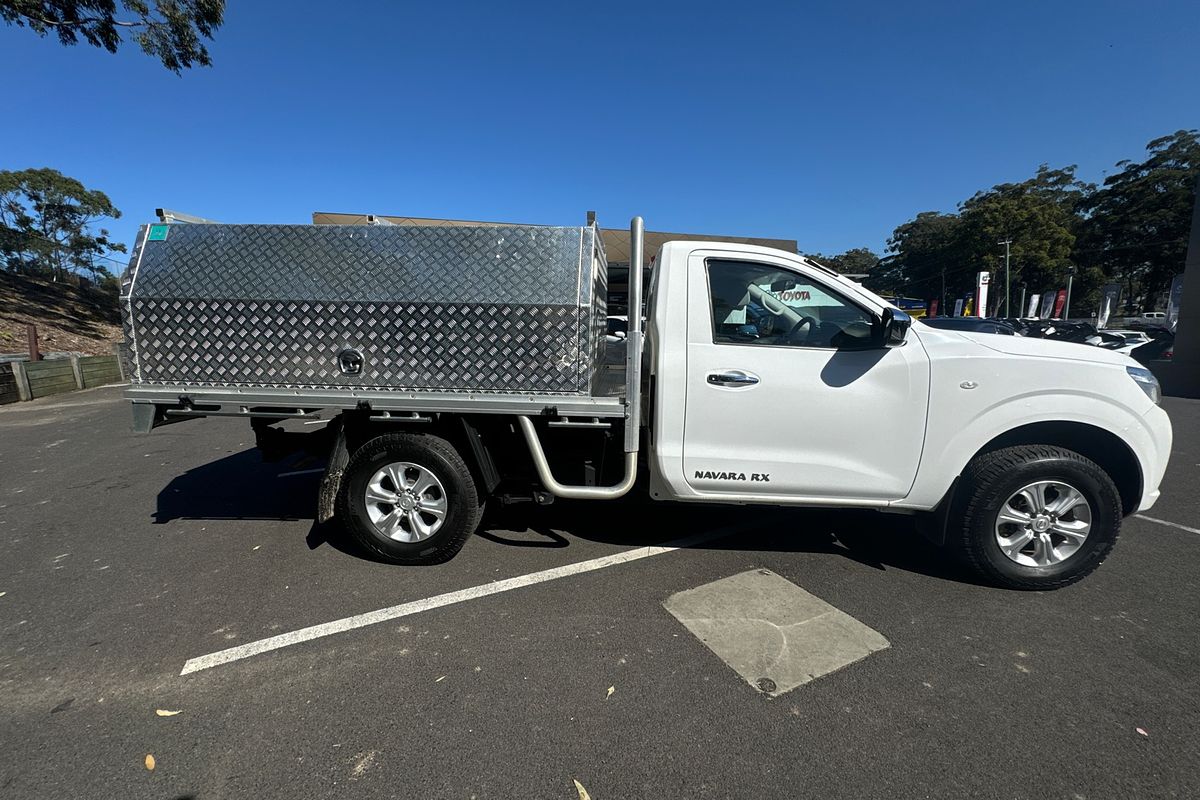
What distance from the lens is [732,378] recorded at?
332 cm

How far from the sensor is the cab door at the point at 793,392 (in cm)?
331

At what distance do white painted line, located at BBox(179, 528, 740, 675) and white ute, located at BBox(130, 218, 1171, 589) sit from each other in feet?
1.57

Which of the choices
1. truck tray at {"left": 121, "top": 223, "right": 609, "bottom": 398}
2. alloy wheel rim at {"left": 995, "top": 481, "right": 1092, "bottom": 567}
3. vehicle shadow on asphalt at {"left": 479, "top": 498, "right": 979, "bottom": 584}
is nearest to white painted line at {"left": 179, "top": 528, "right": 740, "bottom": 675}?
vehicle shadow on asphalt at {"left": 479, "top": 498, "right": 979, "bottom": 584}

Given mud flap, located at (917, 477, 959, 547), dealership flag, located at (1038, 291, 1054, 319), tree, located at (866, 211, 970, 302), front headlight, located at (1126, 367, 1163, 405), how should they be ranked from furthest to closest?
→ tree, located at (866, 211, 970, 302), dealership flag, located at (1038, 291, 1054, 319), mud flap, located at (917, 477, 959, 547), front headlight, located at (1126, 367, 1163, 405)

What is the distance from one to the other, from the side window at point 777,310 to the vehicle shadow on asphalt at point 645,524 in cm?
157

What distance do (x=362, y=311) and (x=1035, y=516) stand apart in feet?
13.9

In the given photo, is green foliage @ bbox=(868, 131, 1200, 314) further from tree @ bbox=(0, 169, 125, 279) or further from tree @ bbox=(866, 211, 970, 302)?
tree @ bbox=(0, 169, 125, 279)

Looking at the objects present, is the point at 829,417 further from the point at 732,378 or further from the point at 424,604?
the point at 424,604

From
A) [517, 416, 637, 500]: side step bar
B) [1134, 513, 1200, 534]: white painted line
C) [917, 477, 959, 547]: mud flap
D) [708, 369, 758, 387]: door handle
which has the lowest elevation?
[1134, 513, 1200, 534]: white painted line

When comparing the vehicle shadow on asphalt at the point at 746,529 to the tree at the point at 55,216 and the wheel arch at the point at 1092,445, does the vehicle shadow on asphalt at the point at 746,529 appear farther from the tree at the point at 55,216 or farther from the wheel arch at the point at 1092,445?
the tree at the point at 55,216

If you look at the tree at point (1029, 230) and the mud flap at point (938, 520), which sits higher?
the tree at point (1029, 230)

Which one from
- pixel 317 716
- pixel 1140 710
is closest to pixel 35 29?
pixel 317 716

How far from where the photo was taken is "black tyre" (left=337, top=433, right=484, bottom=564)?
360 centimetres

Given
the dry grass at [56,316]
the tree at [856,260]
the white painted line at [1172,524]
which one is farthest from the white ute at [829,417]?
the tree at [856,260]
